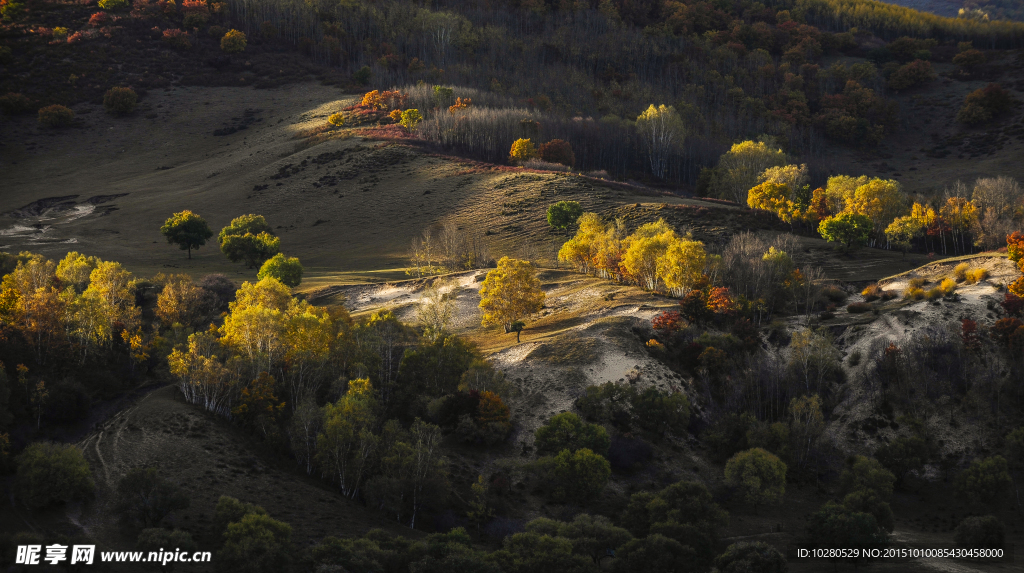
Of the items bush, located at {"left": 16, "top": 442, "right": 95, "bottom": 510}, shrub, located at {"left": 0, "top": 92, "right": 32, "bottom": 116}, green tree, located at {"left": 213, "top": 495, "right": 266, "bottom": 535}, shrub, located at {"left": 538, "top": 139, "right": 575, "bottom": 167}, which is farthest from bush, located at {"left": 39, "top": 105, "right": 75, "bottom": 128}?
green tree, located at {"left": 213, "top": 495, "right": 266, "bottom": 535}

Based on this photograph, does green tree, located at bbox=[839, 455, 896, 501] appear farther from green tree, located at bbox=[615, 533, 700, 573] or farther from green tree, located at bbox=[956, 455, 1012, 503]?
green tree, located at bbox=[615, 533, 700, 573]

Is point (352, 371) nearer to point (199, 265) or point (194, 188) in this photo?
point (199, 265)

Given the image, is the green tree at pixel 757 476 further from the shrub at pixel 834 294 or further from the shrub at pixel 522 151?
the shrub at pixel 522 151

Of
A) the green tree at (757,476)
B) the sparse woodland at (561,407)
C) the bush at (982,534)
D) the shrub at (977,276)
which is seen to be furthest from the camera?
the shrub at (977,276)

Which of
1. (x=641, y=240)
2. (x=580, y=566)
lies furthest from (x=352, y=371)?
(x=641, y=240)

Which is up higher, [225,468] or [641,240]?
[641,240]

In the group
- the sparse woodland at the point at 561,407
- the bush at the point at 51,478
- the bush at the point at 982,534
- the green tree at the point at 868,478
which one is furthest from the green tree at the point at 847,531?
the bush at the point at 51,478

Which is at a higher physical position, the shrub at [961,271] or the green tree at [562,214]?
the shrub at [961,271]
